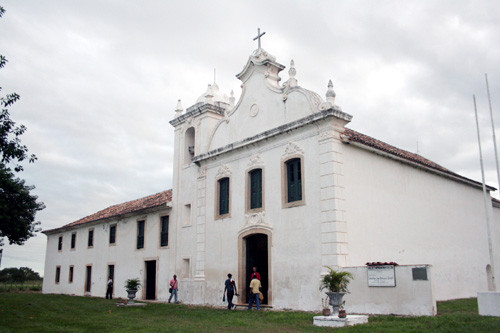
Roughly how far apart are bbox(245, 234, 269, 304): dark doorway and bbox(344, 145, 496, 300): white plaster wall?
4.41m

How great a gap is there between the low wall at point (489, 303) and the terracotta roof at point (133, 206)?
1633 cm

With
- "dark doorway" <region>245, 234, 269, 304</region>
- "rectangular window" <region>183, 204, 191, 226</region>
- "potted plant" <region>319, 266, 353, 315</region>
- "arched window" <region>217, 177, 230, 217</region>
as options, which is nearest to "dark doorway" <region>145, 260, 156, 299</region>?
"rectangular window" <region>183, 204, 191, 226</region>

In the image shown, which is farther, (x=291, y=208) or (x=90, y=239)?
(x=90, y=239)

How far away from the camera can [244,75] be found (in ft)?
67.4

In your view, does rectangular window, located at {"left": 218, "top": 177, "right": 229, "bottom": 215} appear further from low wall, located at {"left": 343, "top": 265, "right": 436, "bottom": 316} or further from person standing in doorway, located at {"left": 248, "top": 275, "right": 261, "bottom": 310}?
low wall, located at {"left": 343, "top": 265, "right": 436, "bottom": 316}

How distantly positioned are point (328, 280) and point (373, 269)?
1.97 metres

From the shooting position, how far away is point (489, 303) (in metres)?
12.1

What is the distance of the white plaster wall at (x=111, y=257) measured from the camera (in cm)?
2459

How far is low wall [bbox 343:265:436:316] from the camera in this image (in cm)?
1300

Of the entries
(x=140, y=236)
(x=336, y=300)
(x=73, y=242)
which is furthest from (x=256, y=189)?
(x=73, y=242)

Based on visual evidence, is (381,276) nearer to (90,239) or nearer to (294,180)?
(294,180)

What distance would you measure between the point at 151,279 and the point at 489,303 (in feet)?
58.9

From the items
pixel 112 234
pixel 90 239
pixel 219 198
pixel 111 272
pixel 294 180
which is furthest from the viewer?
pixel 90 239

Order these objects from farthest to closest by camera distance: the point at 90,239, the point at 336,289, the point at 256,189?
the point at 90,239 < the point at 256,189 < the point at 336,289
